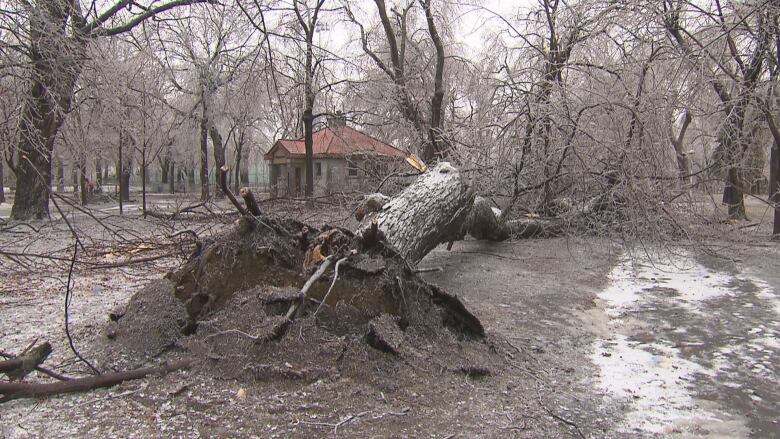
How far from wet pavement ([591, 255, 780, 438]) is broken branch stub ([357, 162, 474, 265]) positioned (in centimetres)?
177

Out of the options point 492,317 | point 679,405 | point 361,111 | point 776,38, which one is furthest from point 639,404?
point 361,111

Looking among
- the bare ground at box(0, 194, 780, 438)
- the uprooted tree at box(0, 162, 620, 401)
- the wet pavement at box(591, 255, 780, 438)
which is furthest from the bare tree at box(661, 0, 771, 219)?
the uprooted tree at box(0, 162, 620, 401)

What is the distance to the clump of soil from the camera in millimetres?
3146

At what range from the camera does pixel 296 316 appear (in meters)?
3.31

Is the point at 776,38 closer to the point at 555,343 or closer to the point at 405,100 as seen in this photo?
the point at 555,343

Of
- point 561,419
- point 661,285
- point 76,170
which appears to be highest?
point 76,170

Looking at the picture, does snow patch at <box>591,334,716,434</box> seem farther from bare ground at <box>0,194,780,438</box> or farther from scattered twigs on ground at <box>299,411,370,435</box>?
scattered twigs on ground at <box>299,411,370,435</box>

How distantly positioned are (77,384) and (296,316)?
1200mm

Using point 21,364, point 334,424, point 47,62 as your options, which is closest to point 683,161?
point 334,424

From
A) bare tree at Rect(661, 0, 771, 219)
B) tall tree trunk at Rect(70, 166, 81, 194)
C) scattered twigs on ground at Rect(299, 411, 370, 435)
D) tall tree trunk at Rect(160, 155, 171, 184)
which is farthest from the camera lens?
tall tree trunk at Rect(160, 155, 171, 184)

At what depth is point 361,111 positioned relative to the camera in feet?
50.0

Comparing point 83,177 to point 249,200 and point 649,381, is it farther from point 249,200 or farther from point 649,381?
point 649,381

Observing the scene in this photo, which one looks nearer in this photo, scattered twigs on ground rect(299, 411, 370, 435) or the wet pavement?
scattered twigs on ground rect(299, 411, 370, 435)

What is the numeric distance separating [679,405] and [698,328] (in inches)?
73.0
